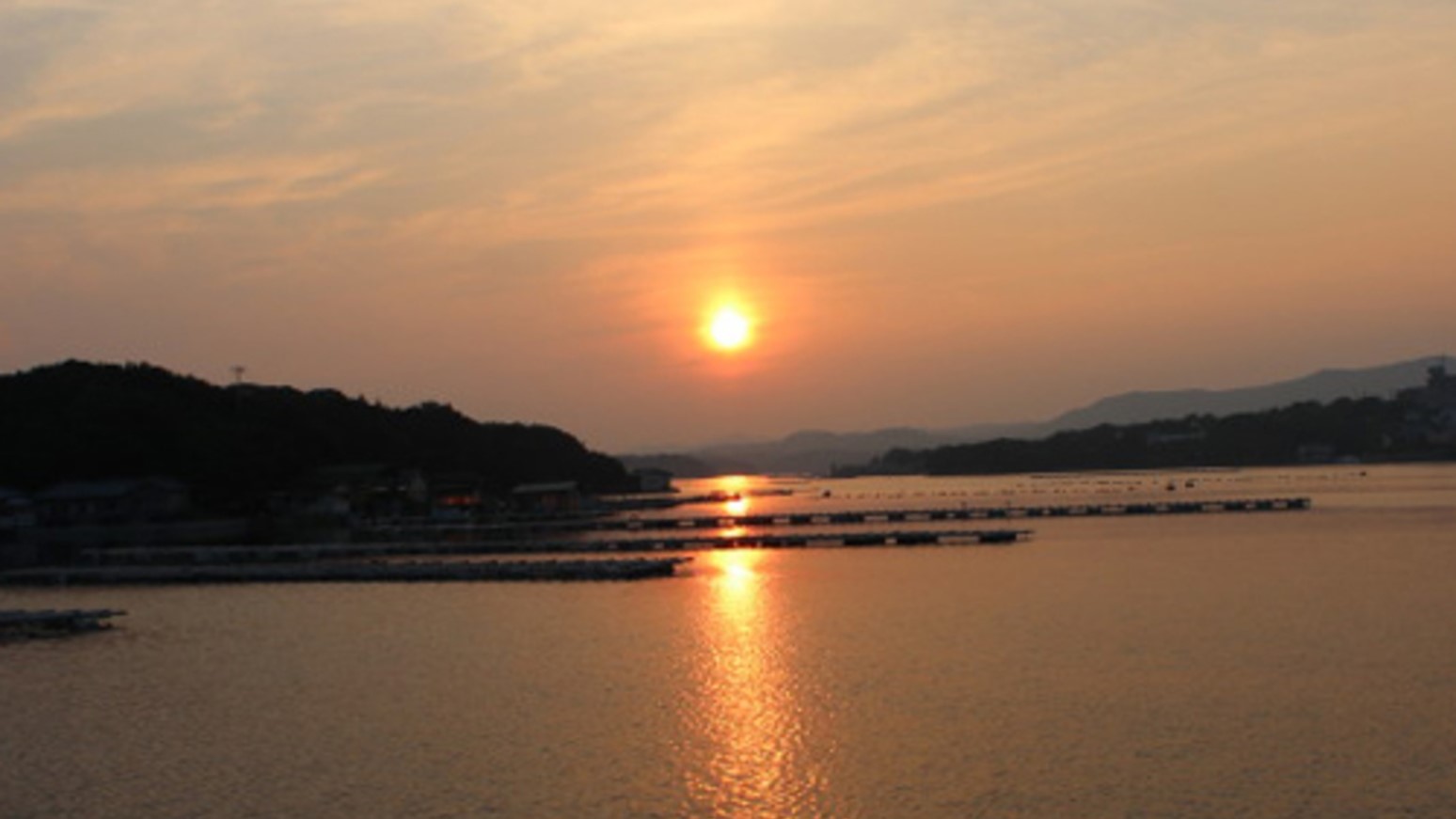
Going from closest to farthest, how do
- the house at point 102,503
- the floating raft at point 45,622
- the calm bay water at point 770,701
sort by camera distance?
the calm bay water at point 770,701 < the floating raft at point 45,622 < the house at point 102,503

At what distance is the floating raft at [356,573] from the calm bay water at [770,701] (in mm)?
4867

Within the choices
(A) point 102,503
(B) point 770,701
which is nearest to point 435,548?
(A) point 102,503

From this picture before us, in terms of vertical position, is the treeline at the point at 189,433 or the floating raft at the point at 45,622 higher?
the treeline at the point at 189,433

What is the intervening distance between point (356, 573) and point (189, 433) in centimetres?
4382

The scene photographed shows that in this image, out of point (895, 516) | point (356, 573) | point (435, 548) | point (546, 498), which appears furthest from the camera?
point (546, 498)

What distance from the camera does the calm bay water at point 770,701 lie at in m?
23.7

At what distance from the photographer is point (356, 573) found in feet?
210

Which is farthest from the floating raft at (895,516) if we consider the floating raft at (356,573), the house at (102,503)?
the floating raft at (356,573)

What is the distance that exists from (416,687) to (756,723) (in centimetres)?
963

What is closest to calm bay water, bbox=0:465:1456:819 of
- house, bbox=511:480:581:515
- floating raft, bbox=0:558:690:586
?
floating raft, bbox=0:558:690:586

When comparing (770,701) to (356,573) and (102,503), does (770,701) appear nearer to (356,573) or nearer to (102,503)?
(356,573)

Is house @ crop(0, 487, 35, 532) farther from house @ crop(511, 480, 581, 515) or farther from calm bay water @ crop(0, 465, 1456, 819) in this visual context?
house @ crop(511, 480, 581, 515)

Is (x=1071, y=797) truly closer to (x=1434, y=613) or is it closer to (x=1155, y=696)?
(x=1155, y=696)

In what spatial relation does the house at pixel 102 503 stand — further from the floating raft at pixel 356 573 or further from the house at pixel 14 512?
the floating raft at pixel 356 573
